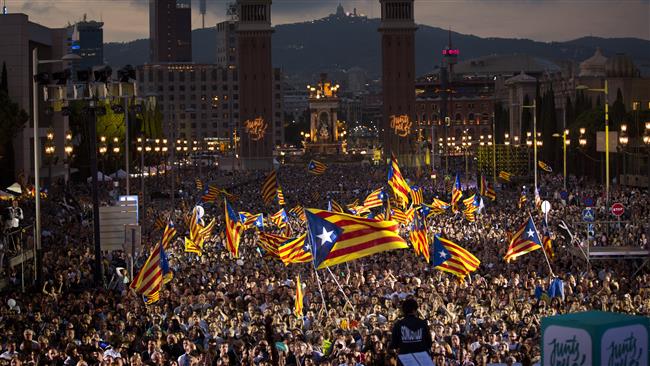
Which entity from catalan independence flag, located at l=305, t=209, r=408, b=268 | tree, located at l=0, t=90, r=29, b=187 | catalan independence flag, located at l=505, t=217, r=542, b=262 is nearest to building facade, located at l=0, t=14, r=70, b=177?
tree, located at l=0, t=90, r=29, b=187

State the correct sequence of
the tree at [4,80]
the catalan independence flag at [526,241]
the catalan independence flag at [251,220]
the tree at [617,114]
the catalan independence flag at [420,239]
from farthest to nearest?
the tree at [617,114]
the tree at [4,80]
the catalan independence flag at [251,220]
the catalan independence flag at [420,239]
the catalan independence flag at [526,241]

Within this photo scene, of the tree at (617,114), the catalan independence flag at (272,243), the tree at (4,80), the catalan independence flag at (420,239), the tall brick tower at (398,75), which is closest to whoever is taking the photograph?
the catalan independence flag at (420,239)

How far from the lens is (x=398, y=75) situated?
155375mm

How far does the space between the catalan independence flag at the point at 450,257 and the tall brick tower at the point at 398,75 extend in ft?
411

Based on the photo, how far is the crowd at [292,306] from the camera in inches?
741

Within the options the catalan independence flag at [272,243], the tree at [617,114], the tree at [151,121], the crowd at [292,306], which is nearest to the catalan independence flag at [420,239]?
the crowd at [292,306]

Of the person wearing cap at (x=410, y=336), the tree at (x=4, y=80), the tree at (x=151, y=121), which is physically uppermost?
the tree at (x=4, y=80)

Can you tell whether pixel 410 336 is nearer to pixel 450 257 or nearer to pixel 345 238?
pixel 345 238

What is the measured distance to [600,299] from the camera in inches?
974

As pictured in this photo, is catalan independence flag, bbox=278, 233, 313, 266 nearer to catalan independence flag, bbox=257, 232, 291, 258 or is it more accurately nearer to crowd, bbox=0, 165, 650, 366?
crowd, bbox=0, 165, 650, 366

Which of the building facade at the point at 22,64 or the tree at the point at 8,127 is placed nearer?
the tree at the point at 8,127

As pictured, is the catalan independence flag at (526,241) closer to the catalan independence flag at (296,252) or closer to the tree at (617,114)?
the catalan independence flag at (296,252)

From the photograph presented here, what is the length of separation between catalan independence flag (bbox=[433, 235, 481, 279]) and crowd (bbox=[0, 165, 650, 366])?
0.53 metres

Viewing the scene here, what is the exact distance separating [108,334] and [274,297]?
5598mm
